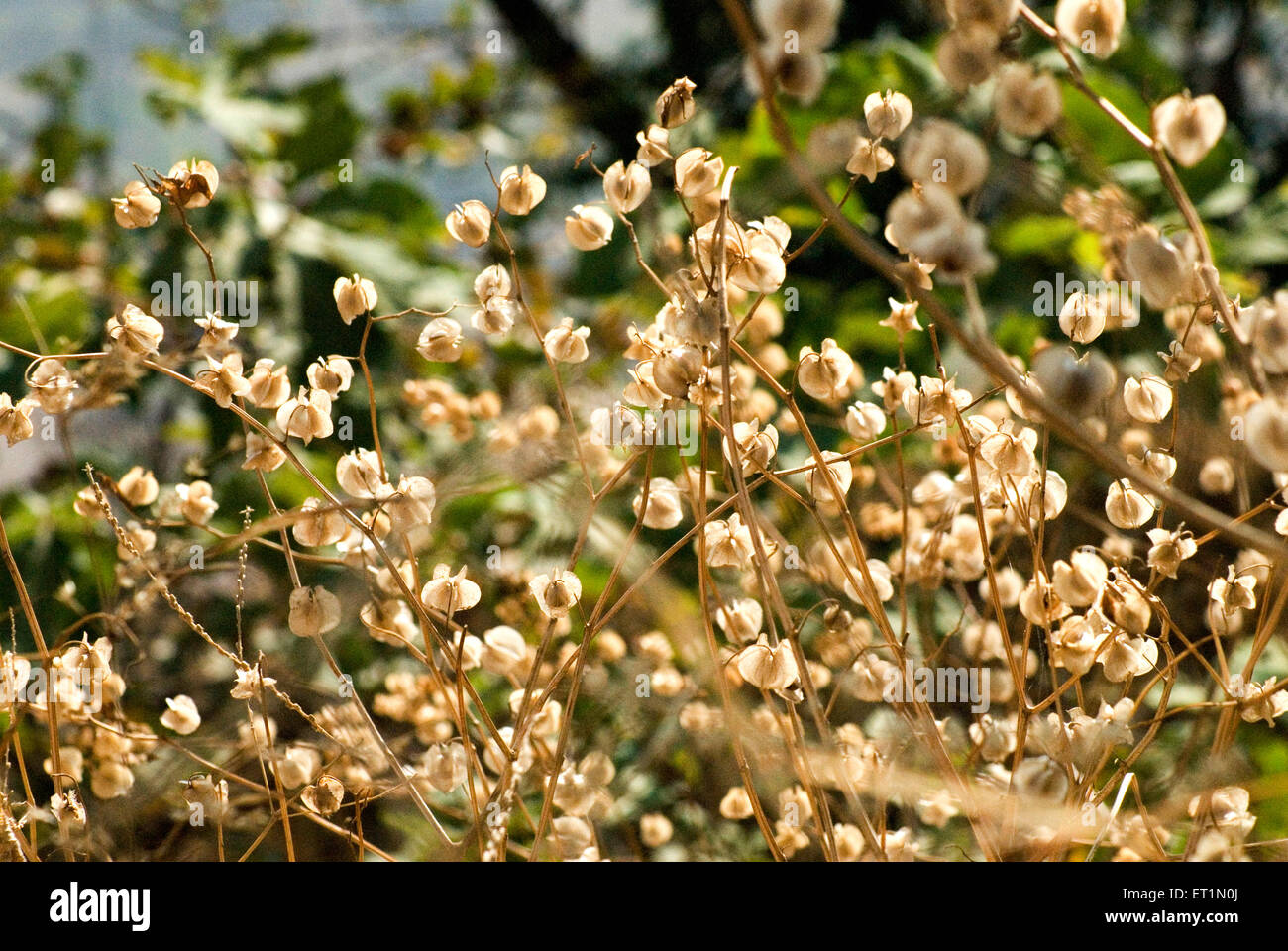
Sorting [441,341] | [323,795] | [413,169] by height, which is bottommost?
[323,795]

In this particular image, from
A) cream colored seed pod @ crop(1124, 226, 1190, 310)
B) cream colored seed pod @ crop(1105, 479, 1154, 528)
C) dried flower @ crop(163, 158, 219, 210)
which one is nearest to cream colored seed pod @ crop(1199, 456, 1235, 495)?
cream colored seed pod @ crop(1105, 479, 1154, 528)

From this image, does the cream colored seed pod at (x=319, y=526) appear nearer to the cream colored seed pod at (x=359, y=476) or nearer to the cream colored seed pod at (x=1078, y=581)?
the cream colored seed pod at (x=359, y=476)

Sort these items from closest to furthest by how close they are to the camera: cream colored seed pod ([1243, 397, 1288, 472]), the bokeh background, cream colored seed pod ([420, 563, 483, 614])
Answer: cream colored seed pod ([1243, 397, 1288, 472]) → cream colored seed pod ([420, 563, 483, 614]) → the bokeh background

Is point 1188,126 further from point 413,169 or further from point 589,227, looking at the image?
point 413,169

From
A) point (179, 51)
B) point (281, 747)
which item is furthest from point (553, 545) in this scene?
point (179, 51)

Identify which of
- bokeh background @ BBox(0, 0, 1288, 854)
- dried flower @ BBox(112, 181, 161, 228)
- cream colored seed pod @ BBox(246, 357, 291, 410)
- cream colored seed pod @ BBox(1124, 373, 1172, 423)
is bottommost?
cream colored seed pod @ BBox(1124, 373, 1172, 423)

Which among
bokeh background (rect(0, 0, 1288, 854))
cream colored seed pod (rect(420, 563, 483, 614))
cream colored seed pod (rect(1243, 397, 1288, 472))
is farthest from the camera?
bokeh background (rect(0, 0, 1288, 854))

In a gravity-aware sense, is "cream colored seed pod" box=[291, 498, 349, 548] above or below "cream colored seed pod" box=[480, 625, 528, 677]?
above

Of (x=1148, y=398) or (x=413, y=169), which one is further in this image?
(x=413, y=169)

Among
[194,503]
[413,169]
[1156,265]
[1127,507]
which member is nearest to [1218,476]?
[1127,507]

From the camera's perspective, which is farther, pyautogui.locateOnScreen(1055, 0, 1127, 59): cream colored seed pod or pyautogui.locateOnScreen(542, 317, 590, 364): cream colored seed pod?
pyautogui.locateOnScreen(542, 317, 590, 364): cream colored seed pod

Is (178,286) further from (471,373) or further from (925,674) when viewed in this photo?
(925,674)

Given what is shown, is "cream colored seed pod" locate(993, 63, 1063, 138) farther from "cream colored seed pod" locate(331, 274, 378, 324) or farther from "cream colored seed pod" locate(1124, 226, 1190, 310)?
"cream colored seed pod" locate(331, 274, 378, 324)

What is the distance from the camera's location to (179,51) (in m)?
0.94
